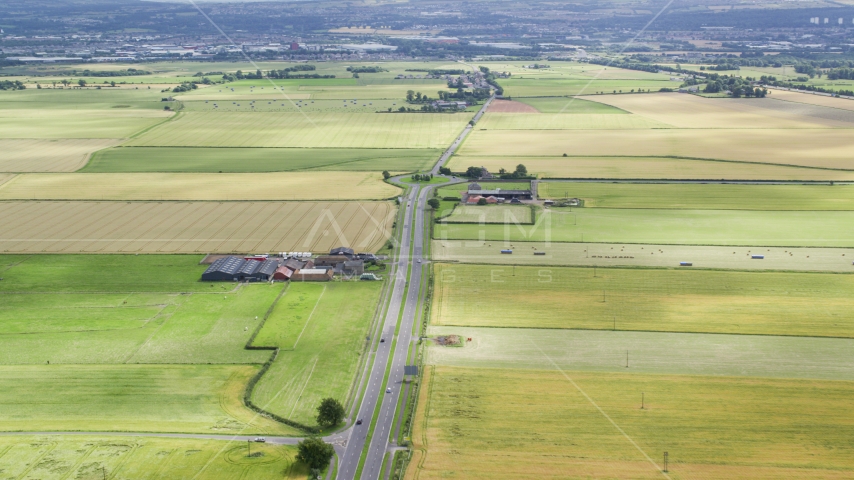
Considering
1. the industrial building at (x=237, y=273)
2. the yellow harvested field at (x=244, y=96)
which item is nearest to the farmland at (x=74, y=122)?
the yellow harvested field at (x=244, y=96)

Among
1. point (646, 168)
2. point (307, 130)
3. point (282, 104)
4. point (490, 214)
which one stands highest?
point (490, 214)

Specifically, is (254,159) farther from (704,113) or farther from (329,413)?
(704,113)

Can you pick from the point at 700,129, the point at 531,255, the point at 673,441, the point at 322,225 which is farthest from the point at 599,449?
the point at 700,129

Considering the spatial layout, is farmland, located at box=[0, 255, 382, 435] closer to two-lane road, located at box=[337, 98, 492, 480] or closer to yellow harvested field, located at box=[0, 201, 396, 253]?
two-lane road, located at box=[337, 98, 492, 480]

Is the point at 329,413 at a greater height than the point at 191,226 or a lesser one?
greater

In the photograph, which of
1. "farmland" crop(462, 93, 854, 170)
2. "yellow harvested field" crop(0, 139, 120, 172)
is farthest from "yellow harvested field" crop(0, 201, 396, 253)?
"farmland" crop(462, 93, 854, 170)

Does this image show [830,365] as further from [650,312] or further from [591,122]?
[591,122]

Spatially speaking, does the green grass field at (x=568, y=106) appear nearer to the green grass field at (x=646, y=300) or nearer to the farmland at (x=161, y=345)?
the green grass field at (x=646, y=300)

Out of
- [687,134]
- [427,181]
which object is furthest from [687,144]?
[427,181]
